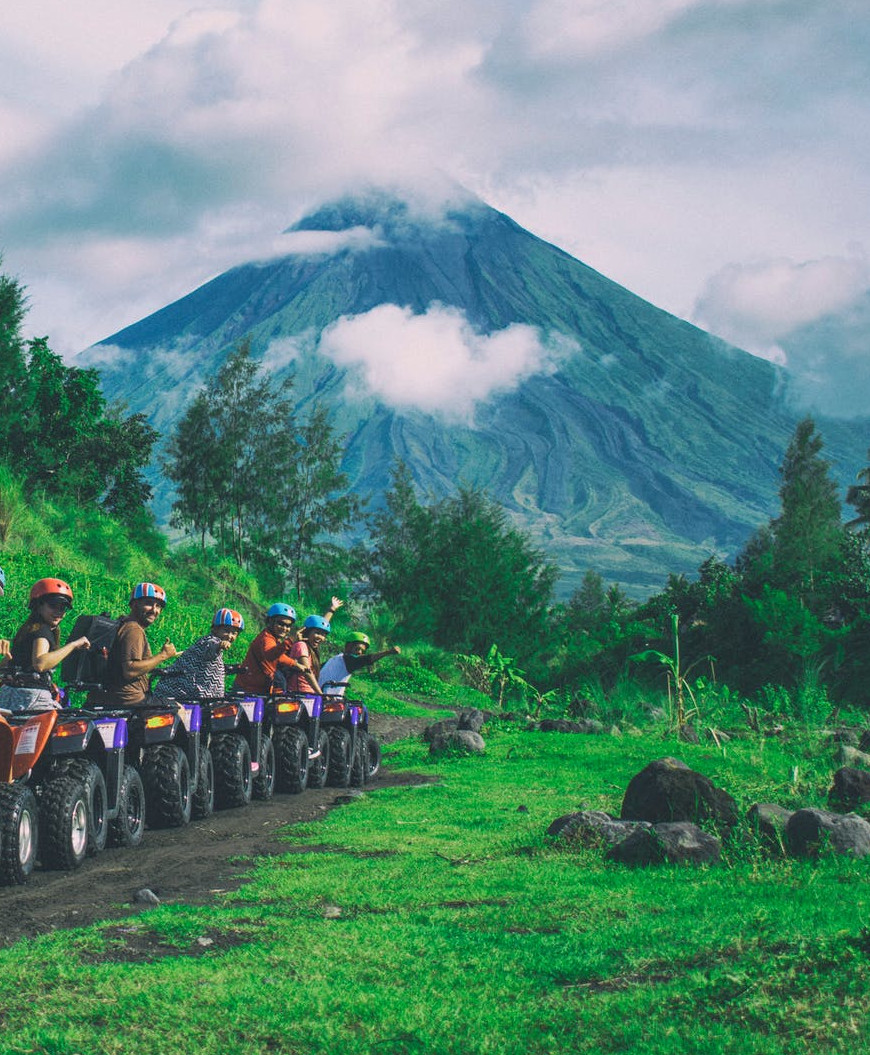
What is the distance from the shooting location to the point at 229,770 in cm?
1241

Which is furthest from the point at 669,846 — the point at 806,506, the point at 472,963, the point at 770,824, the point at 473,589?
the point at 806,506

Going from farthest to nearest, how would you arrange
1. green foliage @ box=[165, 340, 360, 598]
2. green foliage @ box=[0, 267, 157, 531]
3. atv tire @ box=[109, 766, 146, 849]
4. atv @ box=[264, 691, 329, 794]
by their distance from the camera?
green foliage @ box=[165, 340, 360, 598], green foliage @ box=[0, 267, 157, 531], atv @ box=[264, 691, 329, 794], atv tire @ box=[109, 766, 146, 849]

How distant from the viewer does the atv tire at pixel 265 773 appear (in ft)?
43.7

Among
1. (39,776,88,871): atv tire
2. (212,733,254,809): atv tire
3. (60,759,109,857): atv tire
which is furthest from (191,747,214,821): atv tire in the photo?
(39,776,88,871): atv tire

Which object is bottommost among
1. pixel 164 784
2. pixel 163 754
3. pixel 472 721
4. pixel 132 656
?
pixel 472 721

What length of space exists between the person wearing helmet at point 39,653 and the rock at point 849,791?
21.2 feet

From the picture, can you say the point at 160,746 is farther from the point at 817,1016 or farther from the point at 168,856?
the point at 817,1016

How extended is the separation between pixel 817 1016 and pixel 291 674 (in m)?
10.3

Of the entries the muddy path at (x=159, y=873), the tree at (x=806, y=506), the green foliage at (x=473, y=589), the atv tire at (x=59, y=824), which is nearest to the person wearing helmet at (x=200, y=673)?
the muddy path at (x=159, y=873)

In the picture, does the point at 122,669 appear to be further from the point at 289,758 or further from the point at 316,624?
the point at 316,624

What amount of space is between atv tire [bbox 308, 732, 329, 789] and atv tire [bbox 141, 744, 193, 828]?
358 centimetres

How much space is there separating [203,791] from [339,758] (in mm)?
3683

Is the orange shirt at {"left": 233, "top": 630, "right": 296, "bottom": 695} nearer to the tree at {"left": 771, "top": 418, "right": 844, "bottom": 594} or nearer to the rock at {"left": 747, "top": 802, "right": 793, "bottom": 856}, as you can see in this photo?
the rock at {"left": 747, "top": 802, "right": 793, "bottom": 856}

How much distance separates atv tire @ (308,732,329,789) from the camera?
1474cm
